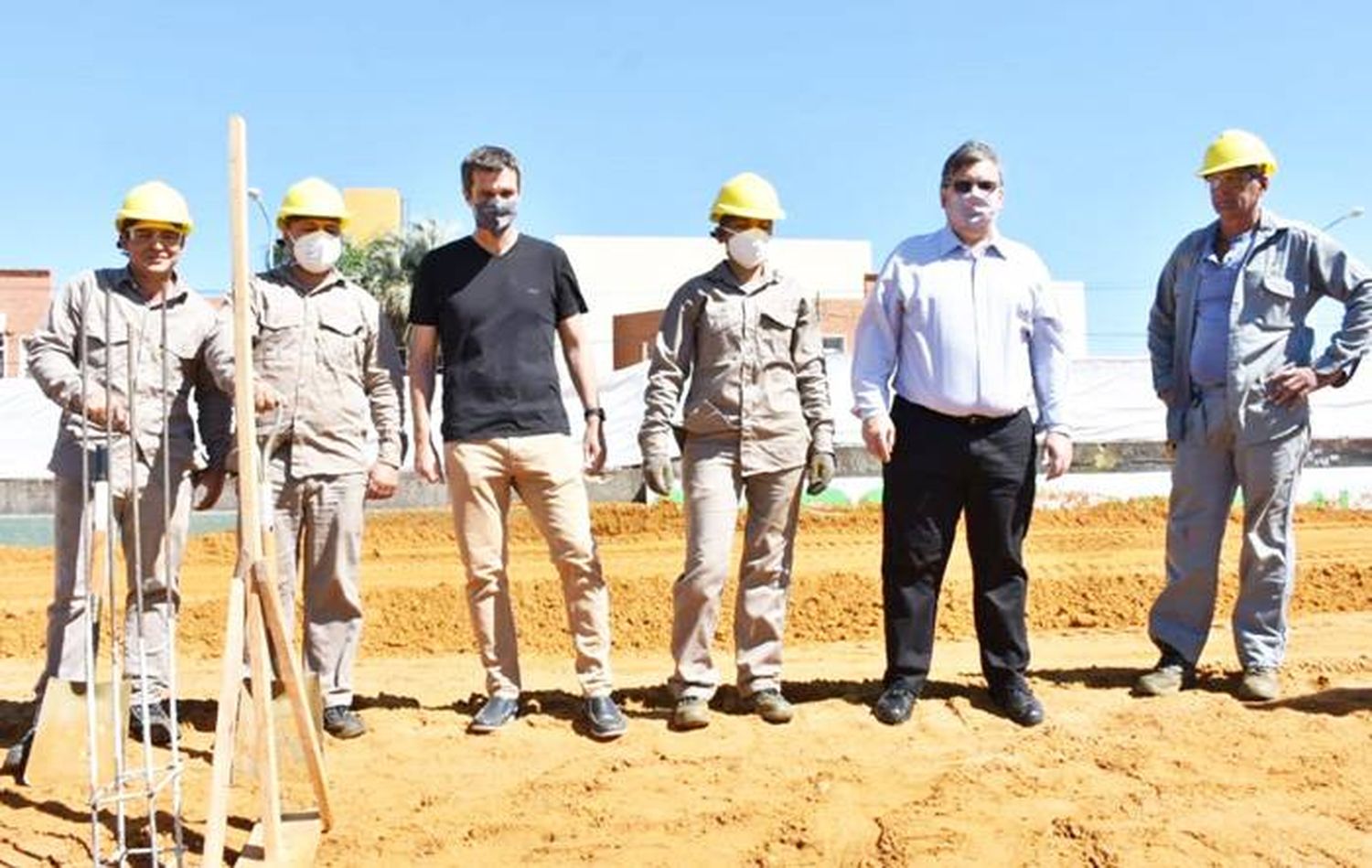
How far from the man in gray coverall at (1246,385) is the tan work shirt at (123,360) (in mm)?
4296

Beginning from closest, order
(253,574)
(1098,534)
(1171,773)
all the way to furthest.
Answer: (253,574) → (1171,773) → (1098,534)

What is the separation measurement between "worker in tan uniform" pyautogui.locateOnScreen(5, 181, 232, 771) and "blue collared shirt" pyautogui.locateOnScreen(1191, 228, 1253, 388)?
4.31m

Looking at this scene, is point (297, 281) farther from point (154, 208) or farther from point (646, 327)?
point (646, 327)

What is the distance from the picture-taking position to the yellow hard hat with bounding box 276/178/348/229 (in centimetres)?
563

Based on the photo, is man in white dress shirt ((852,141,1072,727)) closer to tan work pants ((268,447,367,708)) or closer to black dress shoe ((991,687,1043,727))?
black dress shoe ((991,687,1043,727))

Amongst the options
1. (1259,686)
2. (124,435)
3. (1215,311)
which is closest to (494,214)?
(124,435)

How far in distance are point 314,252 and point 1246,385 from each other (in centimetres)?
406

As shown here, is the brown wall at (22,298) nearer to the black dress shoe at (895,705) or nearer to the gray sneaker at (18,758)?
the gray sneaker at (18,758)

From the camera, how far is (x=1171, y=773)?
17.5ft

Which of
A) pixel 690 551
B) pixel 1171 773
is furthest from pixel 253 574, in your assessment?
pixel 1171 773

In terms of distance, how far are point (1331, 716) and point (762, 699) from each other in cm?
247

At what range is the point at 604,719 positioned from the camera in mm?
5809

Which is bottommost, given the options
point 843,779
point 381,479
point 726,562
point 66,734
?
point 843,779

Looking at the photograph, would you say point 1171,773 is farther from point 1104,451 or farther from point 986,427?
point 1104,451
